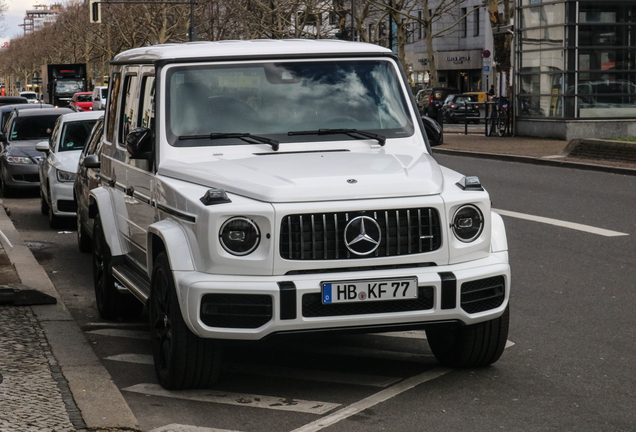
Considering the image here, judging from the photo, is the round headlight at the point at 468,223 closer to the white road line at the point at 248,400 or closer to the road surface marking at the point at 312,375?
the road surface marking at the point at 312,375

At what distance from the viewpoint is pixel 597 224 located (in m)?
12.5

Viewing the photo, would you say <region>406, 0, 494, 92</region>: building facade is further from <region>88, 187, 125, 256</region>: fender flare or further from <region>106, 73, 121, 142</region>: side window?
<region>88, 187, 125, 256</region>: fender flare

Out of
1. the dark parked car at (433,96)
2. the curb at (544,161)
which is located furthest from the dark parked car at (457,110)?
the curb at (544,161)

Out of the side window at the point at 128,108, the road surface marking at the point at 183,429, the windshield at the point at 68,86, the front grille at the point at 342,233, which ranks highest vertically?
the windshield at the point at 68,86

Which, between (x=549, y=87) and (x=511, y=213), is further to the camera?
(x=549, y=87)

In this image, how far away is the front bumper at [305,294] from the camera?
201 inches

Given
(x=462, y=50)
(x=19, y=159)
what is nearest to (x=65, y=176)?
(x=19, y=159)

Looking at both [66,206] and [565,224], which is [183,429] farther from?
[66,206]

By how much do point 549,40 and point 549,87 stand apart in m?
1.27

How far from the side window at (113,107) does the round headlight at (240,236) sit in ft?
9.33

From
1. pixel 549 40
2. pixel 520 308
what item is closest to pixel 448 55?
pixel 549 40

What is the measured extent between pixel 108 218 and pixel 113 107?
942 millimetres

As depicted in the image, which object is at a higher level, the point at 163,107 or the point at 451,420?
the point at 163,107

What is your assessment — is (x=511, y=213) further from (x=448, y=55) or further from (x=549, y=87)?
(x=448, y=55)
